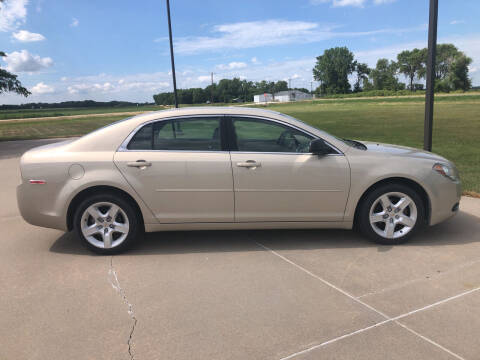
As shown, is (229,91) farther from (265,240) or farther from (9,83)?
(265,240)

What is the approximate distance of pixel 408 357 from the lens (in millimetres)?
2496

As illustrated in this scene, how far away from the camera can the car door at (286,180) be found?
13.8 ft

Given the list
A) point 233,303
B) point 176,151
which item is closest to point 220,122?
point 176,151

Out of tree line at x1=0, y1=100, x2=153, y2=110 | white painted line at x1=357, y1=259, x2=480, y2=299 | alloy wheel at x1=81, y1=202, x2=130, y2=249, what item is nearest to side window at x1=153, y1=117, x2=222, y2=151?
alloy wheel at x1=81, y1=202, x2=130, y2=249

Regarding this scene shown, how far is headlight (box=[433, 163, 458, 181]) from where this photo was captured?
14.4ft

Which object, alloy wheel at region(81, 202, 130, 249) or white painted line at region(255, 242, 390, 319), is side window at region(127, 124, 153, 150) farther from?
white painted line at region(255, 242, 390, 319)

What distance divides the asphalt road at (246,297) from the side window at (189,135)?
1143mm

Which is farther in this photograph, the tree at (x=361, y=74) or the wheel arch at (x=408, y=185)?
the tree at (x=361, y=74)

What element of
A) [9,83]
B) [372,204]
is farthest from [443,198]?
[9,83]

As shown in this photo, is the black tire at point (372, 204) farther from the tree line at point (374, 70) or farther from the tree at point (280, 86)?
the tree at point (280, 86)

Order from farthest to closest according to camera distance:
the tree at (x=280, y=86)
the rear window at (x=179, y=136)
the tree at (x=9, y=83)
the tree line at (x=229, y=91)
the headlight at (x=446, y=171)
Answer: the tree at (x=280, y=86), the tree line at (x=229, y=91), the tree at (x=9, y=83), the headlight at (x=446, y=171), the rear window at (x=179, y=136)

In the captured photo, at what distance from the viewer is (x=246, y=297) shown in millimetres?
3314

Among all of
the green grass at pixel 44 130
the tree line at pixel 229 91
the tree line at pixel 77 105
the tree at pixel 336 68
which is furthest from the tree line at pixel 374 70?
the green grass at pixel 44 130

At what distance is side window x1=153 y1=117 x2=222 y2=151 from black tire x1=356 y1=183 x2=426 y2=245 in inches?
67.1
